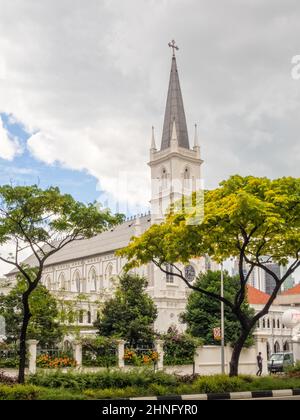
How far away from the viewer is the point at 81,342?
27875 millimetres

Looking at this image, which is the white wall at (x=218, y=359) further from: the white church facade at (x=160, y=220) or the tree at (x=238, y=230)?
the white church facade at (x=160, y=220)

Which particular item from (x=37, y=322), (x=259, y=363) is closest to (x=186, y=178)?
(x=37, y=322)

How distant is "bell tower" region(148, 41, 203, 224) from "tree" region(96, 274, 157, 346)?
30.2 meters

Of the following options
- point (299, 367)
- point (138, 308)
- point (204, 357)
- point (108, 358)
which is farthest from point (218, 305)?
point (299, 367)

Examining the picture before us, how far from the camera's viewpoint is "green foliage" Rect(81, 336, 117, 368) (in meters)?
28.0

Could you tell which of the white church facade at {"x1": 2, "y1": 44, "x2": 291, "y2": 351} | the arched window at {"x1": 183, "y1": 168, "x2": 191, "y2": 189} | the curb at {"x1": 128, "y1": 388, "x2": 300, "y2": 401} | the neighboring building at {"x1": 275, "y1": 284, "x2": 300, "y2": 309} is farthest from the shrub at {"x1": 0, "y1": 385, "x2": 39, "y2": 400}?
the neighboring building at {"x1": 275, "y1": 284, "x2": 300, "y2": 309}

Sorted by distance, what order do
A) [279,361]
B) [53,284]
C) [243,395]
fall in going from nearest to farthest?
[243,395], [279,361], [53,284]

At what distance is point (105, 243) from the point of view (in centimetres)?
8175

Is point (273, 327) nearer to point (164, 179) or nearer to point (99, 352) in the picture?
point (164, 179)

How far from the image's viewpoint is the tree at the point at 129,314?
3772cm

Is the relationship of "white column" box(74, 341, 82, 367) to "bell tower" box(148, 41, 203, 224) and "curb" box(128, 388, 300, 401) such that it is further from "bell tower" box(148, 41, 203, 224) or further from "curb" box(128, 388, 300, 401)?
"bell tower" box(148, 41, 203, 224)

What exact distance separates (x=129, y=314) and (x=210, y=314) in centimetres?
895

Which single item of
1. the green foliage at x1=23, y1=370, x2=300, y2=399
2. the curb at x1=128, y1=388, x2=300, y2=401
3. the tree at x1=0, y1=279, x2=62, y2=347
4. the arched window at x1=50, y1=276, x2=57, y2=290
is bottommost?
the curb at x1=128, y1=388, x2=300, y2=401

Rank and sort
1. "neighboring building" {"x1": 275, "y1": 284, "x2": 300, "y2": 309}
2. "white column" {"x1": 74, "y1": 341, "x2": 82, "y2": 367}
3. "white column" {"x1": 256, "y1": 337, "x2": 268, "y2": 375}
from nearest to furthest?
"white column" {"x1": 74, "y1": 341, "x2": 82, "y2": 367} → "white column" {"x1": 256, "y1": 337, "x2": 268, "y2": 375} → "neighboring building" {"x1": 275, "y1": 284, "x2": 300, "y2": 309}
